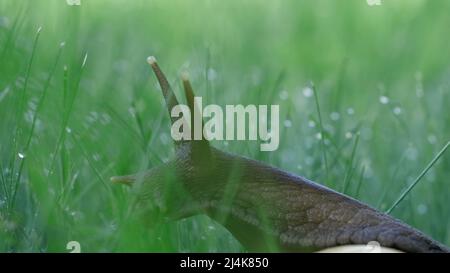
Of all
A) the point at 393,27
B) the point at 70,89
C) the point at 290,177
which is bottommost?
the point at 290,177

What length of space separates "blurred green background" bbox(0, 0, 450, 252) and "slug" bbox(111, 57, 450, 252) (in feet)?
0.14

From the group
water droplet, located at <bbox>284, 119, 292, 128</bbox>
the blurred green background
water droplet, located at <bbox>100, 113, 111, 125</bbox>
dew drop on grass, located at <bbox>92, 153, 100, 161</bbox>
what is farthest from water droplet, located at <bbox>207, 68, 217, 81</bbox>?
dew drop on grass, located at <bbox>92, 153, 100, 161</bbox>

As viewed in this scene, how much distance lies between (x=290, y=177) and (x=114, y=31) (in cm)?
103

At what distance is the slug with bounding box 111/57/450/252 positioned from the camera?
4.27 ft

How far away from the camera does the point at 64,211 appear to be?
4.60 ft

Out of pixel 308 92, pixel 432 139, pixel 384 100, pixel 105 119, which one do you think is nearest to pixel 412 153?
pixel 432 139

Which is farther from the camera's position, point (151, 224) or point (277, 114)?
point (277, 114)

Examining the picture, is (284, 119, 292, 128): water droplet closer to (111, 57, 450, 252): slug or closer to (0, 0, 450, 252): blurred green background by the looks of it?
(0, 0, 450, 252): blurred green background

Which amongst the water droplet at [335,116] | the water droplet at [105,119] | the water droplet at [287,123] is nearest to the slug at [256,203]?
the water droplet at [105,119]

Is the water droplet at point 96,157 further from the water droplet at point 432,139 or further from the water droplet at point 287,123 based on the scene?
the water droplet at point 432,139

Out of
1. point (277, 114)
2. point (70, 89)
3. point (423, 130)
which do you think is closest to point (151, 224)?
point (70, 89)
